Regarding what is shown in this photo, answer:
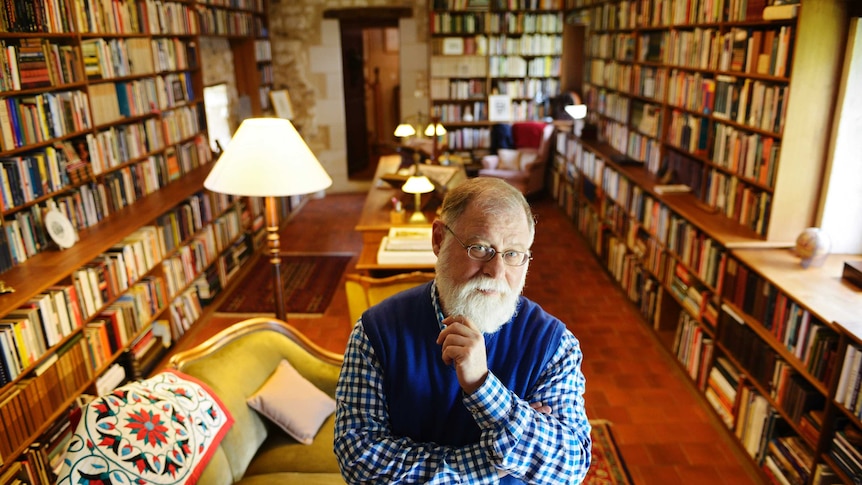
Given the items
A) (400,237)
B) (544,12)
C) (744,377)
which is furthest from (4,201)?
(544,12)

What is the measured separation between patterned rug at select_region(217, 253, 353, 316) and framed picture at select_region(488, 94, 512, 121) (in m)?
3.07

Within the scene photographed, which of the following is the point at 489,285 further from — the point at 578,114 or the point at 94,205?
the point at 578,114

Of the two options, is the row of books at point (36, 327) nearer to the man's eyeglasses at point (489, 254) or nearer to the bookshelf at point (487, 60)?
the man's eyeglasses at point (489, 254)

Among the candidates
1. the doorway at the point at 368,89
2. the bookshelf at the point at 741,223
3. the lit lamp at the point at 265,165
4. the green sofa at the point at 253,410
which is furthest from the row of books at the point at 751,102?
the doorway at the point at 368,89

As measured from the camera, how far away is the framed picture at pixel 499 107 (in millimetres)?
7867

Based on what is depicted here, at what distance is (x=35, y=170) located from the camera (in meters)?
3.15

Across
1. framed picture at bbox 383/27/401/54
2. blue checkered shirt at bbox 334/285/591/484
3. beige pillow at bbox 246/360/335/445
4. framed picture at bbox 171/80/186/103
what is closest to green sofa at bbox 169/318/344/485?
beige pillow at bbox 246/360/335/445

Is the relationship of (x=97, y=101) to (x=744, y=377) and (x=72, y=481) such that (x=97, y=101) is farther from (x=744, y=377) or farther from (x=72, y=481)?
(x=744, y=377)

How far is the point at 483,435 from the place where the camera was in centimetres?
114

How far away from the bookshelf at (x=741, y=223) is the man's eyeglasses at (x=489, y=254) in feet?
5.85

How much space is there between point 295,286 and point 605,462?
330 cm

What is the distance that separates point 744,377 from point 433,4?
605 cm

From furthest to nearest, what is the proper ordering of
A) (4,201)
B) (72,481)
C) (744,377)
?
1. (744,377)
2. (4,201)
3. (72,481)

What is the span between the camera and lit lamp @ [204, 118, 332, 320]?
2.37 m
